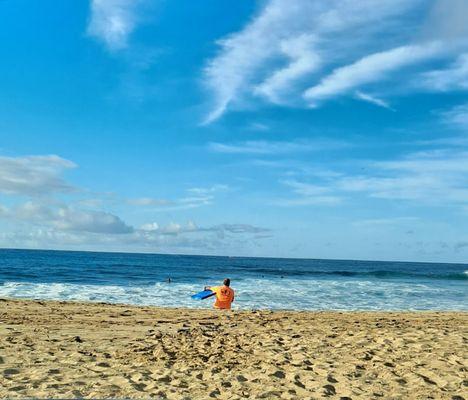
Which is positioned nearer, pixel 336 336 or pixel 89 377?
pixel 89 377

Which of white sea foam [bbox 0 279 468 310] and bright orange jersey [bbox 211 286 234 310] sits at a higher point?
bright orange jersey [bbox 211 286 234 310]

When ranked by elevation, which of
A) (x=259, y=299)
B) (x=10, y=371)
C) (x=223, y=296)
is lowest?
(x=259, y=299)

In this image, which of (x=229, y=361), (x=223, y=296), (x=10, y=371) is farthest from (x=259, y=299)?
(x=10, y=371)

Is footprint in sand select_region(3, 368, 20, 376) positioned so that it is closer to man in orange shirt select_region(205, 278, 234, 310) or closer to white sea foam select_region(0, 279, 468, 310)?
man in orange shirt select_region(205, 278, 234, 310)

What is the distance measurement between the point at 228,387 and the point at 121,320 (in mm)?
7169

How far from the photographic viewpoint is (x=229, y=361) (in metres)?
7.57

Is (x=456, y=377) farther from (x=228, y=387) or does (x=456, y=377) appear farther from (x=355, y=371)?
(x=228, y=387)

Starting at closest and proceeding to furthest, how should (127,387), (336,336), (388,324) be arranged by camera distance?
(127,387) < (336,336) < (388,324)

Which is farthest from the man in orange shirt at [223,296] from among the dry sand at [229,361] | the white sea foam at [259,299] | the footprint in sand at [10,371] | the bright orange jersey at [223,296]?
the footprint in sand at [10,371]

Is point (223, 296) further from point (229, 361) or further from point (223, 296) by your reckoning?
point (229, 361)

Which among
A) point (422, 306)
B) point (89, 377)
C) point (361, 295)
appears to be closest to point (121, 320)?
point (89, 377)

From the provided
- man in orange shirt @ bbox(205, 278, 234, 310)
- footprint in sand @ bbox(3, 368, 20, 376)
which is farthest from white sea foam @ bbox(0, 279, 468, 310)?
footprint in sand @ bbox(3, 368, 20, 376)

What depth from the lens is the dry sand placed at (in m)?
6.12

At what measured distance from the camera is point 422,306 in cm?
2361
